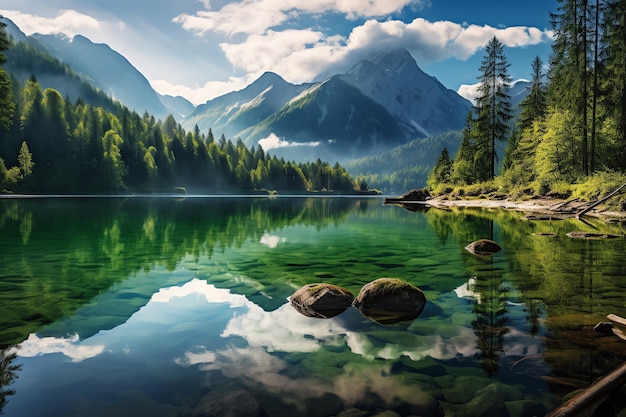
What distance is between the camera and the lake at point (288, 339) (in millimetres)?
6191

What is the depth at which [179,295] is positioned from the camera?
12.7 meters

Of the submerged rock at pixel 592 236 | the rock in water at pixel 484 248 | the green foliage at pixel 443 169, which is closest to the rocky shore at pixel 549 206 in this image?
the submerged rock at pixel 592 236

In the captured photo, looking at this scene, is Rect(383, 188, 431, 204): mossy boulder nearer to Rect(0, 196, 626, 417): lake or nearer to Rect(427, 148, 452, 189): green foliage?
Rect(427, 148, 452, 189): green foliage

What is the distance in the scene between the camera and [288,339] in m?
8.93

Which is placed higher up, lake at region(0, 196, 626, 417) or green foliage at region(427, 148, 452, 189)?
green foliage at region(427, 148, 452, 189)

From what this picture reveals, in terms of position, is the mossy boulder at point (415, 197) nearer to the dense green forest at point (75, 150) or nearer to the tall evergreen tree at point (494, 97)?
the tall evergreen tree at point (494, 97)

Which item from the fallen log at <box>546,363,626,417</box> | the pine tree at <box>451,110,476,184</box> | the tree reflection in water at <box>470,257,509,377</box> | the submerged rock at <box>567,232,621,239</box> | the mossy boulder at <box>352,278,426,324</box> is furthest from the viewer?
the pine tree at <box>451,110,476,184</box>

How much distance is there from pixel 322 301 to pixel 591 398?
703 centimetres

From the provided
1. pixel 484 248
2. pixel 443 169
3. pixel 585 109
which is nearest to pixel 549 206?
pixel 585 109

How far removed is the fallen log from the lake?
79 cm

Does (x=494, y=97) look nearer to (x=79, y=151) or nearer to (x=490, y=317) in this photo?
(x=490, y=317)

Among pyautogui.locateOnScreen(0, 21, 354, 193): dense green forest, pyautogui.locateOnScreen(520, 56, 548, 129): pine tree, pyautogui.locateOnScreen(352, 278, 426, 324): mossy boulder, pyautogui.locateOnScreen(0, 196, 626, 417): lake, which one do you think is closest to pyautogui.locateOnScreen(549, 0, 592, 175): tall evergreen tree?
pyautogui.locateOnScreen(520, 56, 548, 129): pine tree

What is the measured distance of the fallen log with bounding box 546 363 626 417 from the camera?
184 inches

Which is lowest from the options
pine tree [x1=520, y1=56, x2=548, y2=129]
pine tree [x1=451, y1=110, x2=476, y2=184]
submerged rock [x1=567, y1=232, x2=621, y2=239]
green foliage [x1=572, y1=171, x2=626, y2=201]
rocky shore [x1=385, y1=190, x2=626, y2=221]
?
submerged rock [x1=567, y1=232, x2=621, y2=239]
